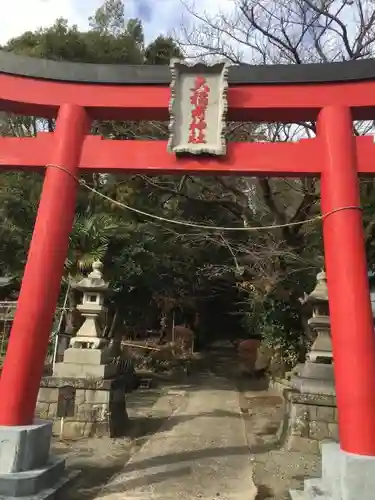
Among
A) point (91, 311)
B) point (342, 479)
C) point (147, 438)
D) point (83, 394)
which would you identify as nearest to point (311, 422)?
point (147, 438)

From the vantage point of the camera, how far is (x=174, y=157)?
559 centimetres

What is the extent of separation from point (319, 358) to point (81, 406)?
14.2 feet

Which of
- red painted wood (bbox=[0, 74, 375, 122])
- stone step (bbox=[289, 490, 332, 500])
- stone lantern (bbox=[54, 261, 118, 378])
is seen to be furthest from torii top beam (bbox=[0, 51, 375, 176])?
stone lantern (bbox=[54, 261, 118, 378])

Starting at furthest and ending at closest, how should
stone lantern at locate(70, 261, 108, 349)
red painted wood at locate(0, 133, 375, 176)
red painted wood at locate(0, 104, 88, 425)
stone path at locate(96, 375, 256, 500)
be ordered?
stone lantern at locate(70, 261, 108, 349) < red painted wood at locate(0, 133, 375, 176) < stone path at locate(96, 375, 256, 500) < red painted wood at locate(0, 104, 88, 425)

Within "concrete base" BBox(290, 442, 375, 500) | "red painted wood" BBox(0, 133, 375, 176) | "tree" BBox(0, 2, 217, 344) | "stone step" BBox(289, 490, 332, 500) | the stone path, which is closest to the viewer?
"concrete base" BBox(290, 442, 375, 500)

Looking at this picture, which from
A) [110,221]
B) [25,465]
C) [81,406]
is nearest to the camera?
[25,465]

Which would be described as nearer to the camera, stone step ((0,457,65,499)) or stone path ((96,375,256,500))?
stone step ((0,457,65,499))

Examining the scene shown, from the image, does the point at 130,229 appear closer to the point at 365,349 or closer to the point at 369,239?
the point at 369,239

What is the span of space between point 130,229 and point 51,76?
8.82 m

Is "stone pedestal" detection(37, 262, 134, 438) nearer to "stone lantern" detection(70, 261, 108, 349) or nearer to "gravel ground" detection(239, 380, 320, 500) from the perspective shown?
"stone lantern" detection(70, 261, 108, 349)

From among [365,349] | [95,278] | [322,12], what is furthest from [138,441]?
[322,12]

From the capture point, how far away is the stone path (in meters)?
5.34

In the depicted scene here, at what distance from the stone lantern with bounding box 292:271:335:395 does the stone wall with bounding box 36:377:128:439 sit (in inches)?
135

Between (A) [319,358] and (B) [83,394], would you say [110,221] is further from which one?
(A) [319,358]
